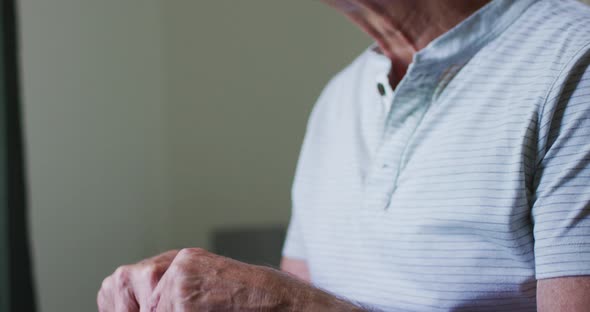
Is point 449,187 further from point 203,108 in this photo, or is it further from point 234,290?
point 203,108

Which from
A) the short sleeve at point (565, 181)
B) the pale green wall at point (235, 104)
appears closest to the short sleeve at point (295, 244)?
the short sleeve at point (565, 181)

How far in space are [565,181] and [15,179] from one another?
146cm

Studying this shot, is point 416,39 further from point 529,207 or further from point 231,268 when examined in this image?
point 231,268

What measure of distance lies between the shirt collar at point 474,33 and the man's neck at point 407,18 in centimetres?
3

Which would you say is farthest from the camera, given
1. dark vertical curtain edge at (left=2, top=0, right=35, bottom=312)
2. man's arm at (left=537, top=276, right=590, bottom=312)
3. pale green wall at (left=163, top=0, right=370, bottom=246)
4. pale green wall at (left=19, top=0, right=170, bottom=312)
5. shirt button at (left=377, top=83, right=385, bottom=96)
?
pale green wall at (left=163, top=0, right=370, bottom=246)

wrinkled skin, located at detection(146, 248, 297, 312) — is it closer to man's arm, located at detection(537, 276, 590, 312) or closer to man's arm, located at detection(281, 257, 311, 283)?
man's arm, located at detection(537, 276, 590, 312)

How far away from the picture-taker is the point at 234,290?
63 centimetres

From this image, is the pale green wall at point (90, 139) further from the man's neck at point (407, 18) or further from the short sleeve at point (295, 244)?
the man's neck at point (407, 18)

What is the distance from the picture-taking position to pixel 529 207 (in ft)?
2.10

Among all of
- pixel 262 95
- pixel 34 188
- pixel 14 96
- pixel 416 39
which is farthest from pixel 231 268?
pixel 262 95

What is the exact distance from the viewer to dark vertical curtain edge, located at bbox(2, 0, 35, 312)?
1.63 meters

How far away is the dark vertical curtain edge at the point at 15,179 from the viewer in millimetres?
1635

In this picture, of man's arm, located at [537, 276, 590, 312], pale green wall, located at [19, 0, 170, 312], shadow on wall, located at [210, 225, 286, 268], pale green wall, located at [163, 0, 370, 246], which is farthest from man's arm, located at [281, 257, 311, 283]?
pale green wall, located at [163, 0, 370, 246]

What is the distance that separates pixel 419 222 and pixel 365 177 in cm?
15
